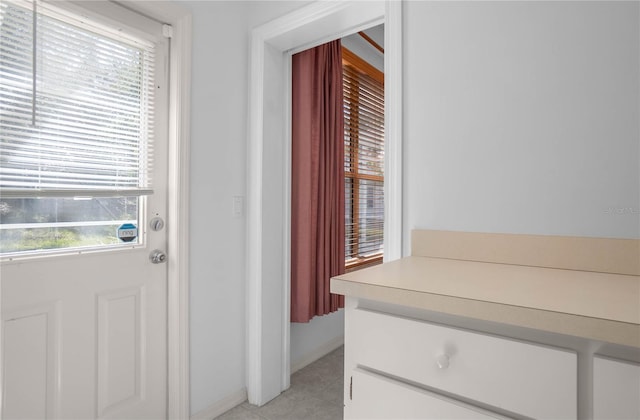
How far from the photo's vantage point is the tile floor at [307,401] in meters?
1.87

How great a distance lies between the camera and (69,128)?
53.6 inches

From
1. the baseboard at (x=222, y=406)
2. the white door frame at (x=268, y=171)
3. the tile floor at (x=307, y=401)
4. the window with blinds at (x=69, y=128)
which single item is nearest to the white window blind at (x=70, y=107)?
the window with blinds at (x=69, y=128)

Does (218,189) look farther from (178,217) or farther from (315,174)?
(315,174)

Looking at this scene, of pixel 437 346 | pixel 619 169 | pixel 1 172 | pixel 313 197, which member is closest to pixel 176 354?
pixel 1 172

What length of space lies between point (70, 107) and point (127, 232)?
54 centimetres

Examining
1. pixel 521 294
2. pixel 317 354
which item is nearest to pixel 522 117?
pixel 521 294

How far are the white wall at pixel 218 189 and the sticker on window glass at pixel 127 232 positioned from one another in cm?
25

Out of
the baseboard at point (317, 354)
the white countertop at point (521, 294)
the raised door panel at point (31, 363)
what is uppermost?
the white countertop at point (521, 294)

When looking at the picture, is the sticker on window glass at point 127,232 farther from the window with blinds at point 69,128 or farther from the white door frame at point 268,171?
the white door frame at point 268,171

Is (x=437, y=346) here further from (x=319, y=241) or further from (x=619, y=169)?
(x=319, y=241)

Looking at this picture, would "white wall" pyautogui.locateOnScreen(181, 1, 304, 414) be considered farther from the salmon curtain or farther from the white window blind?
the salmon curtain

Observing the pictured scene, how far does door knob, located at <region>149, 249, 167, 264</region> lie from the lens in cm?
164

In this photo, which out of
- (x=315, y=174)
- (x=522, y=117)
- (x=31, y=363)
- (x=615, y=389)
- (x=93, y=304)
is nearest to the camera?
(x=615, y=389)

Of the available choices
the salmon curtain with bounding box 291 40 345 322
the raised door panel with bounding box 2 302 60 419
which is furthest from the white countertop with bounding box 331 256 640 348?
the salmon curtain with bounding box 291 40 345 322
